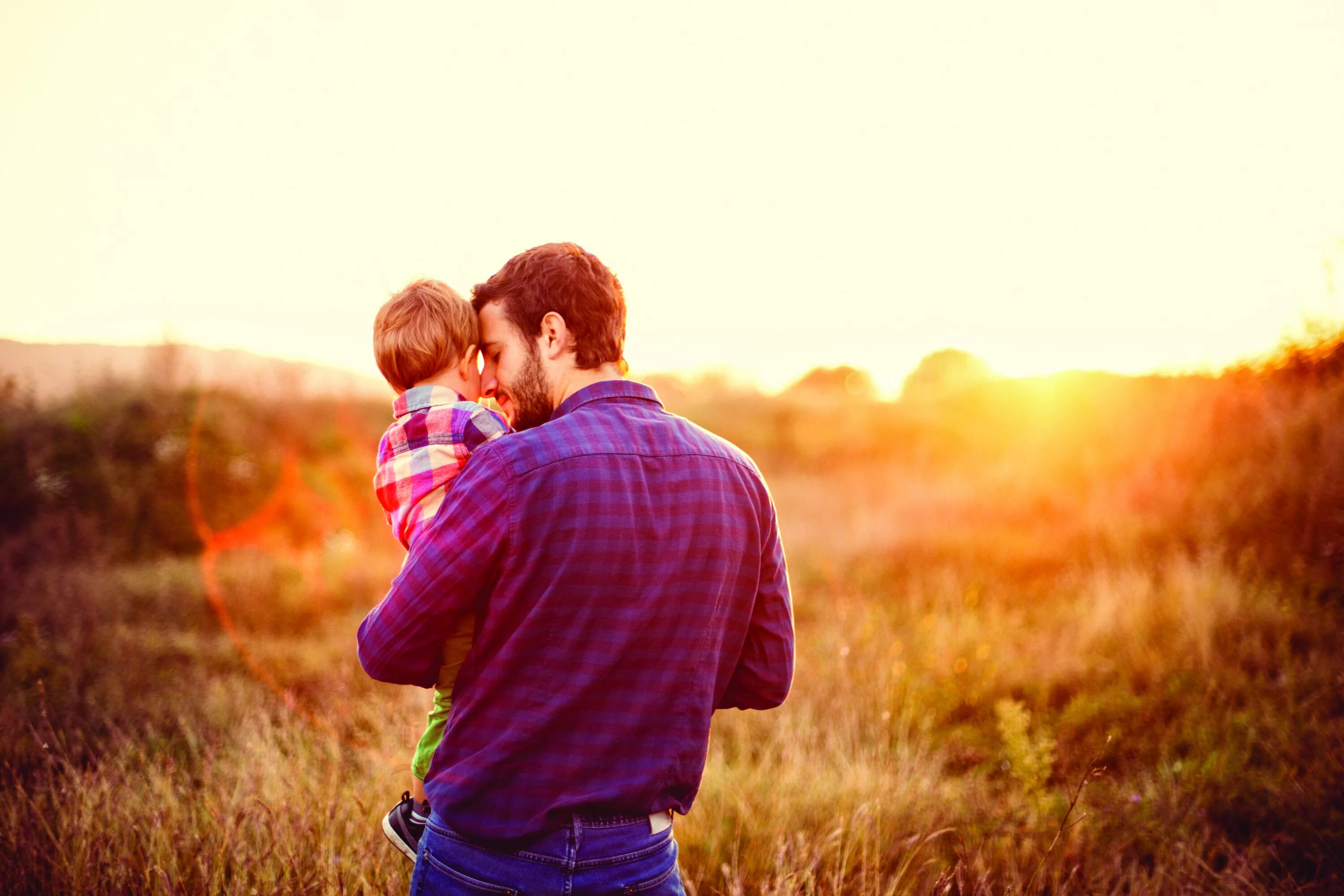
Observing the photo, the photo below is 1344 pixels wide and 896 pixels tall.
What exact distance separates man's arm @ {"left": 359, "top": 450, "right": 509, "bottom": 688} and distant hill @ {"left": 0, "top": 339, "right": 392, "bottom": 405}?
903cm

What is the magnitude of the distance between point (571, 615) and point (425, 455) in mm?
683

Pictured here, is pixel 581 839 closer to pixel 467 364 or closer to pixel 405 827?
pixel 405 827

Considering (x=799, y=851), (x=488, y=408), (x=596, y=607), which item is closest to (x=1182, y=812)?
(x=799, y=851)

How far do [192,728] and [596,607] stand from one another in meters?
4.50

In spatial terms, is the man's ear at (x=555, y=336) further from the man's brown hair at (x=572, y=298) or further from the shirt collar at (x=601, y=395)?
the shirt collar at (x=601, y=395)

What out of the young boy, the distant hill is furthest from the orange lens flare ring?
the young boy

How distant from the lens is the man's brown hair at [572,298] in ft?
5.90

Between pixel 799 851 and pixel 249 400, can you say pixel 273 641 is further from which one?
pixel 249 400

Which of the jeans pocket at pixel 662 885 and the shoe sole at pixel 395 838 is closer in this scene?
the jeans pocket at pixel 662 885

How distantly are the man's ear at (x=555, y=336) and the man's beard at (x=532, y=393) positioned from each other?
0.04 meters

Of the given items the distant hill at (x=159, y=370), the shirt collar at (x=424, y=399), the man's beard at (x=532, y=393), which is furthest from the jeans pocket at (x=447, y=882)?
the distant hill at (x=159, y=370)

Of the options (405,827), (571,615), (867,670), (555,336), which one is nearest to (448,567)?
(571,615)

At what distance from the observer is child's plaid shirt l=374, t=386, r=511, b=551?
1.92 metres

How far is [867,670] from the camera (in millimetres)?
5746
